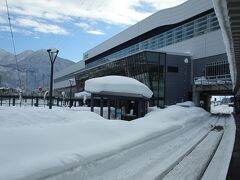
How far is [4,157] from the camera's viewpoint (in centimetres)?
726

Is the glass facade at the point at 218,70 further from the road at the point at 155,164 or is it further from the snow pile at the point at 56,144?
the snow pile at the point at 56,144

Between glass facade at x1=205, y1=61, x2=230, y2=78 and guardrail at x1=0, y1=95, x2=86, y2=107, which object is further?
glass facade at x1=205, y1=61, x2=230, y2=78

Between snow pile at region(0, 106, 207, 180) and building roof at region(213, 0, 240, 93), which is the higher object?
building roof at region(213, 0, 240, 93)

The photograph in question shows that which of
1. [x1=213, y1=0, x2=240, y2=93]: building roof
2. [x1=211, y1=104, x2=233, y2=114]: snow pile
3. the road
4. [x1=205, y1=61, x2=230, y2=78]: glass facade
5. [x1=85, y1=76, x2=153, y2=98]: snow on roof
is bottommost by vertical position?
[x1=211, y1=104, x2=233, y2=114]: snow pile

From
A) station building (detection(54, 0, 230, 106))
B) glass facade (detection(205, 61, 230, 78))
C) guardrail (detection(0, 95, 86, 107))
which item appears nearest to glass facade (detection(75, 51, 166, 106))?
station building (detection(54, 0, 230, 106))

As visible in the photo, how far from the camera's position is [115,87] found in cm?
2902

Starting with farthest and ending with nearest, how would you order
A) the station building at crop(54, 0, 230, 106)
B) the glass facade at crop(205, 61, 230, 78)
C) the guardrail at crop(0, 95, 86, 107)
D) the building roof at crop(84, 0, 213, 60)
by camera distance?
the building roof at crop(84, 0, 213, 60), the station building at crop(54, 0, 230, 106), the glass facade at crop(205, 61, 230, 78), the guardrail at crop(0, 95, 86, 107)

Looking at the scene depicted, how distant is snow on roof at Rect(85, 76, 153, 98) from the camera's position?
2866cm

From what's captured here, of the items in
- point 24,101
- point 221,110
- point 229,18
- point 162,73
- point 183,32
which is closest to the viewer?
point 229,18

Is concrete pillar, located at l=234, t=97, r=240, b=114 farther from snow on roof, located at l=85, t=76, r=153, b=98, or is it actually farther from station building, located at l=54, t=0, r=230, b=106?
snow on roof, located at l=85, t=76, r=153, b=98

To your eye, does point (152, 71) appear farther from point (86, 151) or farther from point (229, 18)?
point (86, 151)

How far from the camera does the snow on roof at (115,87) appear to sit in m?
28.7

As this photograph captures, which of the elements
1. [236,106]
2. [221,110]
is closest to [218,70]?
[236,106]

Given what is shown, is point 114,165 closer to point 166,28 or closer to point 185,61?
point 185,61
